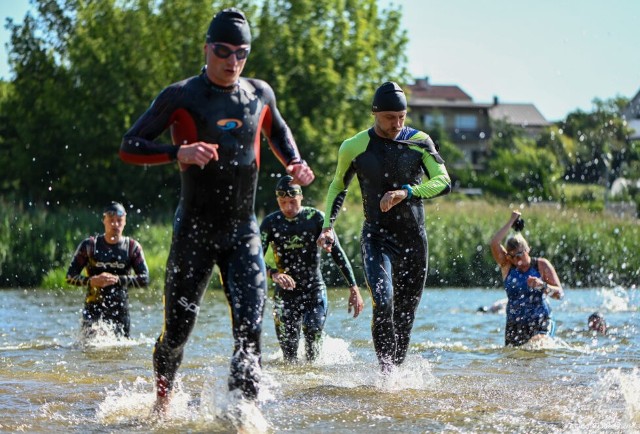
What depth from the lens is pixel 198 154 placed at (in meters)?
5.69

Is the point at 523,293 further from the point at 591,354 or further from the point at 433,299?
the point at 433,299

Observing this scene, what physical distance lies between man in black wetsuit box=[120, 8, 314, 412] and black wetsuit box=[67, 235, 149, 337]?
519 cm

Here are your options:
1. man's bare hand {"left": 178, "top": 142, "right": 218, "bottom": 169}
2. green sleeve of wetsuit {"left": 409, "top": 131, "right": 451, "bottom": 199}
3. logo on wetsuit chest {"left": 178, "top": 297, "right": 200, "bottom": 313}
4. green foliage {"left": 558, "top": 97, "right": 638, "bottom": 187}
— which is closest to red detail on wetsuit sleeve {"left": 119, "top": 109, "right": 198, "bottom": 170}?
man's bare hand {"left": 178, "top": 142, "right": 218, "bottom": 169}

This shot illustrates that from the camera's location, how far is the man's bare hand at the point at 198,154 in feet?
18.7

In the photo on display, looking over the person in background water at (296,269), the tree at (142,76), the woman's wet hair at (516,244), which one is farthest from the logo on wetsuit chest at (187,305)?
the tree at (142,76)

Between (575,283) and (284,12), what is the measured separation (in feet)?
60.5

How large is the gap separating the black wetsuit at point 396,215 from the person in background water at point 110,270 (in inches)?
151

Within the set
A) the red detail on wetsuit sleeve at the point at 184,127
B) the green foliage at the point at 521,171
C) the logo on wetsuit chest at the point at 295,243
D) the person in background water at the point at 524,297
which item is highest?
the green foliage at the point at 521,171

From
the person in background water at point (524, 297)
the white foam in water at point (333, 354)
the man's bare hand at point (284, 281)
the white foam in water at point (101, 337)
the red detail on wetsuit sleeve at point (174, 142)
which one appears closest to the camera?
the red detail on wetsuit sleeve at point (174, 142)

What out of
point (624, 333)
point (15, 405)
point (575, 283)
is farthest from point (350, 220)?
point (15, 405)

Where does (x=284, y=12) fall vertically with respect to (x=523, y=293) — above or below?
above

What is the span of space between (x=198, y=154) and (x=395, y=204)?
248 cm

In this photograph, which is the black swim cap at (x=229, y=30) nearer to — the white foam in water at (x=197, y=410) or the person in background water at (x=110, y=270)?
the white foam in water at (x=197, y=410)

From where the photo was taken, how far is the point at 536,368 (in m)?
9.61
